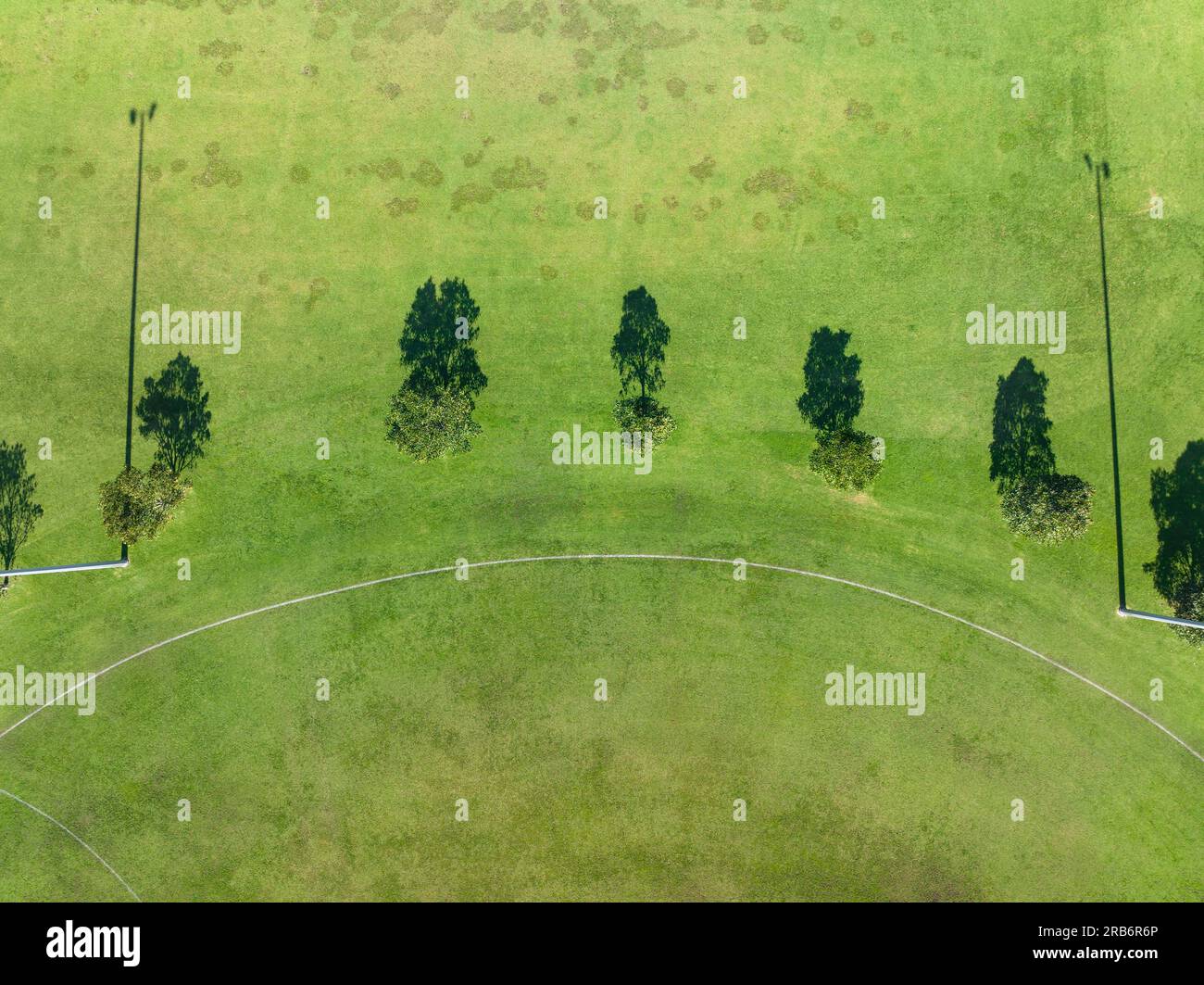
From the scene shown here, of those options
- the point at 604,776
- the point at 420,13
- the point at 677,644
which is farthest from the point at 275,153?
the point at 604,776

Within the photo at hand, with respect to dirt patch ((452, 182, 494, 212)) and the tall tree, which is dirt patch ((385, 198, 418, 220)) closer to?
dirt patch ((452, 182, 494, 212))

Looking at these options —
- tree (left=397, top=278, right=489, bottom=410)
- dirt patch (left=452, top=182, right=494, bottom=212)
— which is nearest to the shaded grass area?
tree (left=397, top=278, right=489, bottom=410)

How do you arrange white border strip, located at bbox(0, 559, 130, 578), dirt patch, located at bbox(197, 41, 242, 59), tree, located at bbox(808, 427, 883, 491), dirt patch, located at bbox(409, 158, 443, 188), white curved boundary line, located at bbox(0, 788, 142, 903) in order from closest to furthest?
1. tree, located at bbox(808, 427, 883, 491)
2. white border strip, located at bbox(0, 559, 130, 578)
3. white curved boundary line, located at bbox(0, 788, 142, 903)
4. dirt patch, located at bbox(409, 158, 443, 188)
5. dirt patch, located at bbox(197, 41, 242, 59)

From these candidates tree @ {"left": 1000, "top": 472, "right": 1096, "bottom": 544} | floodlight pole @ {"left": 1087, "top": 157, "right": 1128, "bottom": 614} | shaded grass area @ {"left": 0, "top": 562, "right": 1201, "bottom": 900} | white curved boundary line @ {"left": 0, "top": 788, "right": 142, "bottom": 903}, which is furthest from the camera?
white curved boundary line @ {"left": 0, "top": 788, "right": 142, "bottom": 903}

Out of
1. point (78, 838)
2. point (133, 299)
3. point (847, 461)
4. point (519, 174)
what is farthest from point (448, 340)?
point (78, 838)

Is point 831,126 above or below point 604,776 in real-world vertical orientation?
above

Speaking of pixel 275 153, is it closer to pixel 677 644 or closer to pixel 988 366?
pixel 677 644
